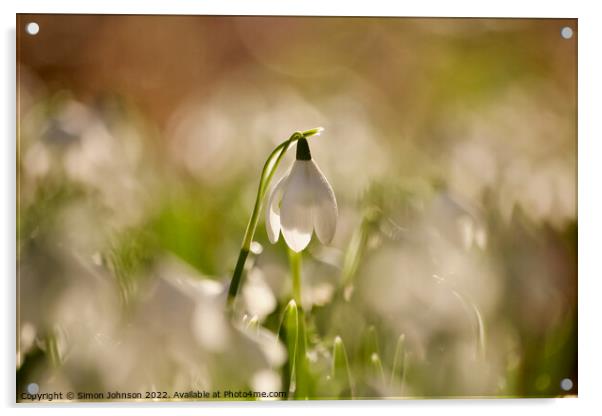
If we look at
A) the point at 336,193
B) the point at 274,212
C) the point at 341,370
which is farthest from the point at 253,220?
the point at 341,370

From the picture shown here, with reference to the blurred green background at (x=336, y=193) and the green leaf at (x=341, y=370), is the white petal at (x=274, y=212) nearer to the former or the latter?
the blurred green background at (x=336, y=193)

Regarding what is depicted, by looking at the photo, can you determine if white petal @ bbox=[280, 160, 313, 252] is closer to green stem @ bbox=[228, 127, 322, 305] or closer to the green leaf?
green stem @ bbox=[228, 127, 322, 305]

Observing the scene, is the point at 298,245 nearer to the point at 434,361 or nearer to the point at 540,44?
the point at 434,361

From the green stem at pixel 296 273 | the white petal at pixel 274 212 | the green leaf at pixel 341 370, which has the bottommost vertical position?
the green leaf at pixel 341 370

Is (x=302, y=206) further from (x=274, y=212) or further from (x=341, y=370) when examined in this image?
(x=341, y=370)

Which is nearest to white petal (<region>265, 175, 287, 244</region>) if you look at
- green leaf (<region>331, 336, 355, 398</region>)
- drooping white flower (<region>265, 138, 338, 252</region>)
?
drooping white flower (<region>265, 138, 338, 252</region>)

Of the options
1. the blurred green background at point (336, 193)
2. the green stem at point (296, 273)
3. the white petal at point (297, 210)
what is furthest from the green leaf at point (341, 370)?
the white petal at point (297, 210)

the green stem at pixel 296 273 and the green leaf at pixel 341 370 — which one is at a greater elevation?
the green stem at pixel 296 273
